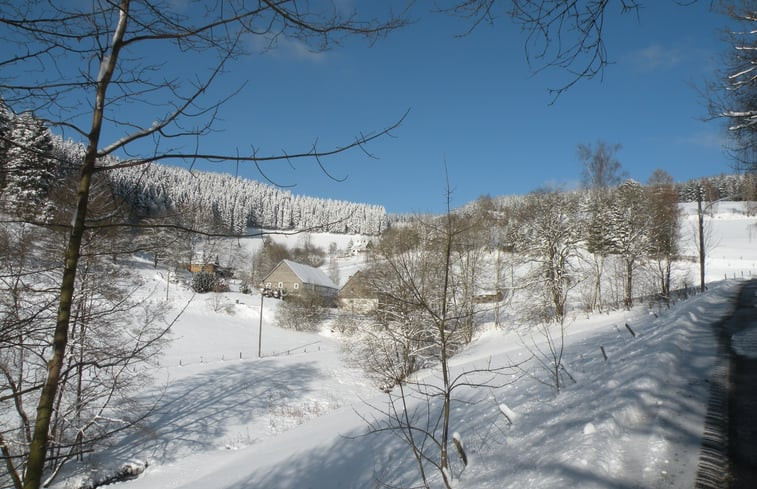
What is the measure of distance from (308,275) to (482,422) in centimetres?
4506

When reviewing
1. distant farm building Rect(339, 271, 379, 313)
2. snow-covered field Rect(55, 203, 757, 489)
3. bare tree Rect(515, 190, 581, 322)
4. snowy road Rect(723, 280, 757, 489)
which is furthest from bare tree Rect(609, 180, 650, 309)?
snowy road Rect(723, 280, 757, 489)

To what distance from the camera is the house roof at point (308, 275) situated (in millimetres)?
49656

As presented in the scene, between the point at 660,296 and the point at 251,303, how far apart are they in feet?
115

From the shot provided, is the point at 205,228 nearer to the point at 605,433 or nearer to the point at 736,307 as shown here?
the point at 605,433

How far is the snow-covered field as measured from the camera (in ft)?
13.1

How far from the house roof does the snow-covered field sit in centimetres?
2319

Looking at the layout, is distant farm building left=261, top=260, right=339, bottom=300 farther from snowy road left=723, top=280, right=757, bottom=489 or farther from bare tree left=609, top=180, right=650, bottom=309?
snowy road left=723, top=280, right=757, bottom=489

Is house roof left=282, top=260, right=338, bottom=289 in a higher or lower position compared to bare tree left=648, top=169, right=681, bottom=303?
lower

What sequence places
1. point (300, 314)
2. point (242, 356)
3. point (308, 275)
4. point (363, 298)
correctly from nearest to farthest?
point (363, 298), point (242, 356), point (300, 314), point (308, 275)

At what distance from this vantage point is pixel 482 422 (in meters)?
7.80

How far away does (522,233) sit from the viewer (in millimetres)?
25219

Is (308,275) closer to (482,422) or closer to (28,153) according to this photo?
(482,422)

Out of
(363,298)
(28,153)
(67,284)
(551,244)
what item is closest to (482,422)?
(67,284)

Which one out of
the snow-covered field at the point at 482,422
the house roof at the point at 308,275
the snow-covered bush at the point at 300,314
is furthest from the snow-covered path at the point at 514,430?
the house roof at the point at 308,275
